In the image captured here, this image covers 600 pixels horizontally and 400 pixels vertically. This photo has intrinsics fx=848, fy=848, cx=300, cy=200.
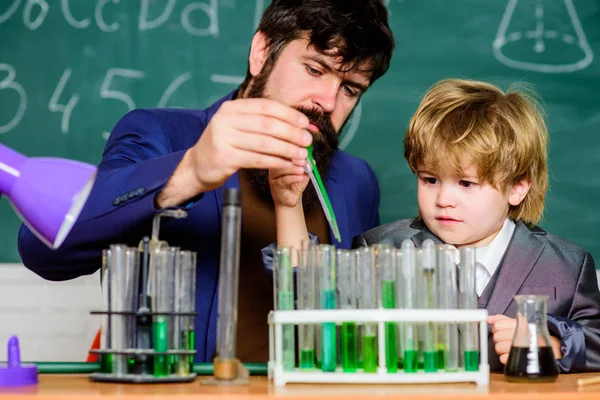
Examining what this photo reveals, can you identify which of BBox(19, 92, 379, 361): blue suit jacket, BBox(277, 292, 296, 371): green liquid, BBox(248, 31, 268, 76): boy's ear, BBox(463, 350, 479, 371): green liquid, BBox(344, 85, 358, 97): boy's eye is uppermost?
BBox(248, 31, 268, 76): boy's ear

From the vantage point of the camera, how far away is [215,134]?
4.09 ft

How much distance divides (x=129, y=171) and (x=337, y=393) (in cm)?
56

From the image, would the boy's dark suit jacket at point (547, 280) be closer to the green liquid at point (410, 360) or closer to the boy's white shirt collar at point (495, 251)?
the boy's white shirt collar at point (495, 251)

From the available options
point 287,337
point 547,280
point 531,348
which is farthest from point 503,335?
point 287,337

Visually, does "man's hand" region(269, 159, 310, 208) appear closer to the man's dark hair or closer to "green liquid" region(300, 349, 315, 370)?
the man's dark hair

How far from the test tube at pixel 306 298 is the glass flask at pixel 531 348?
0.27 m

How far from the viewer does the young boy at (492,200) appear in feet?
4.98

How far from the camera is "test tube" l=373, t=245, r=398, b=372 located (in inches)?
43.8

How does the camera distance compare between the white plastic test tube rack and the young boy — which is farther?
the young boy

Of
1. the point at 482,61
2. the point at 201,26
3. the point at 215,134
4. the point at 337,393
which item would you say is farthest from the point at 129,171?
the point at 482,61

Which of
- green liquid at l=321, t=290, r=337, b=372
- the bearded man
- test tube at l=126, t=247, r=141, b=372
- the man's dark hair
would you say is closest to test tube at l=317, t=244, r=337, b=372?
green liquid at l=321, t=290, r=337, b=372

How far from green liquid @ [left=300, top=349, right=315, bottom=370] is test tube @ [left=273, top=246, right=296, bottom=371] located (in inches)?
0.5

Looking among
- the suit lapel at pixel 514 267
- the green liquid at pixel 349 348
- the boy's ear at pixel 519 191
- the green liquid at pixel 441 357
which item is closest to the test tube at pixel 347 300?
the green liquid at pixel 349 348

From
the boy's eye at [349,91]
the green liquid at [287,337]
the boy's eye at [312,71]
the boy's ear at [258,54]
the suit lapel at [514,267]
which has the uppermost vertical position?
the boy's ear at [258,54]
